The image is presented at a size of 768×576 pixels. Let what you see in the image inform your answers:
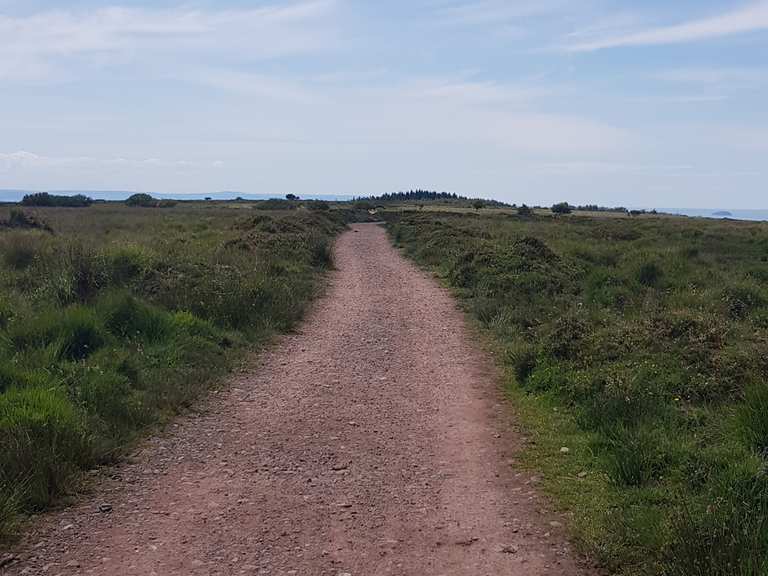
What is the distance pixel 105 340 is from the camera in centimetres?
862

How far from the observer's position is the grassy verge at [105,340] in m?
5.43

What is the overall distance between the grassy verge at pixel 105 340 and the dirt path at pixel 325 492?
35 centimetres

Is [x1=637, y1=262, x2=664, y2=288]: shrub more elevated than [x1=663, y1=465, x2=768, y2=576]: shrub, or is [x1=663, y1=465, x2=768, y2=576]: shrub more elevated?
[x1=637, y1=262, x2=664, y2=288]: shrub

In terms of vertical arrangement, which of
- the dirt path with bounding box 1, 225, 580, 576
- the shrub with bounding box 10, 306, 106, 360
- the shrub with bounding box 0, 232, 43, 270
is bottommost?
the dirt path with bounding box 1, 225, 580, 576

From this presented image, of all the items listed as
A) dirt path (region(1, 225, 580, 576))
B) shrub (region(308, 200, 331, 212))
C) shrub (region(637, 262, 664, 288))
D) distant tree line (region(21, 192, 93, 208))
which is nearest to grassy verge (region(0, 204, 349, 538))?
dirt path (region(1, 225, 580, 576))

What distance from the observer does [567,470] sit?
5.56 metres

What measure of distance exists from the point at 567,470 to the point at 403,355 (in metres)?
4.45

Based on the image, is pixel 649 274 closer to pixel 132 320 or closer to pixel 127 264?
pixel 127 264

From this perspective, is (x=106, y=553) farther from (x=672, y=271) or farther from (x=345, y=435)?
(x=672, y=271)

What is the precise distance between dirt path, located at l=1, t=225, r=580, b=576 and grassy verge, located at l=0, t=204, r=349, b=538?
13.9 inches

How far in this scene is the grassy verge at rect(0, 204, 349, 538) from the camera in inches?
214

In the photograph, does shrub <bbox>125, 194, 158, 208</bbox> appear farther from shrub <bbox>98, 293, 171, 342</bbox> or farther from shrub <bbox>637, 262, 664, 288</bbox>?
shrub <bbox>98, 293, 171, 342</bbox>

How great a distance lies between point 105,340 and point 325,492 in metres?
4.51

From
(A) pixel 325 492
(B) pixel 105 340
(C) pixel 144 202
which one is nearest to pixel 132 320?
(B) pixel 105 340
